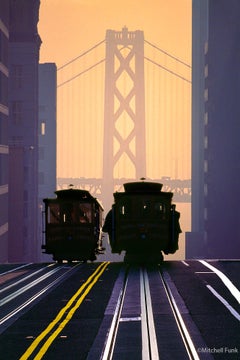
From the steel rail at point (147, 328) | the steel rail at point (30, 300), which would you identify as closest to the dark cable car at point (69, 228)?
the steel rail at point (30, 300)

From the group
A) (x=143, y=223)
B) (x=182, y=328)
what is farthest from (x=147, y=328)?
(x=143, y=223)

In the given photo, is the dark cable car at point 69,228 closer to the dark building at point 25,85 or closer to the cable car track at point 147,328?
the cable car track at point 147,328

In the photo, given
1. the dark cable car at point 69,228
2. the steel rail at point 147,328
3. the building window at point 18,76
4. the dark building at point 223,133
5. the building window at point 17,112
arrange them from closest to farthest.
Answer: the steel rail at point 147,328
the dark cable car at point 69,228
the building window at point 17,112
the building window at point 18,76
the dark building at point 223,133

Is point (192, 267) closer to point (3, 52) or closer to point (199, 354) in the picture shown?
point (199, 354)

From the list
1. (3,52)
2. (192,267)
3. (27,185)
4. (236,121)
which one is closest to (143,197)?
(192,267)

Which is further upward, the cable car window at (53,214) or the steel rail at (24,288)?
the cable car window at (53,214)

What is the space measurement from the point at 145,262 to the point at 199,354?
2341 cm

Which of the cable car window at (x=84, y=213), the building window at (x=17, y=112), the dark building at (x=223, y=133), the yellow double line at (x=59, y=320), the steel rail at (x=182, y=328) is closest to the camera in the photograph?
the steel rail at (x=182, y=328)

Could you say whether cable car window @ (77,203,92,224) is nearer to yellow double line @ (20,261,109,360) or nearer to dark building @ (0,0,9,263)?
yellow double line @ (20,261,109,360)

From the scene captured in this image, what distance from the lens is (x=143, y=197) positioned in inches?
1529

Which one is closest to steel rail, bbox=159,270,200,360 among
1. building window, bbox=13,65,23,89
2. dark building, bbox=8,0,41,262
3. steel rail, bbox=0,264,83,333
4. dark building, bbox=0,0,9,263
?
steel rail, bbox=0,264,83,333

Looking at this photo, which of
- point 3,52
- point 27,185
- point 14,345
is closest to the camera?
point 14,345

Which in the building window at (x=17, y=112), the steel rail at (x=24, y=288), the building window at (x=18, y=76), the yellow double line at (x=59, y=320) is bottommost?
the steel rail at (x=24, y=288)

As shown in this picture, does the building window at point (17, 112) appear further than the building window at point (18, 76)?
No
